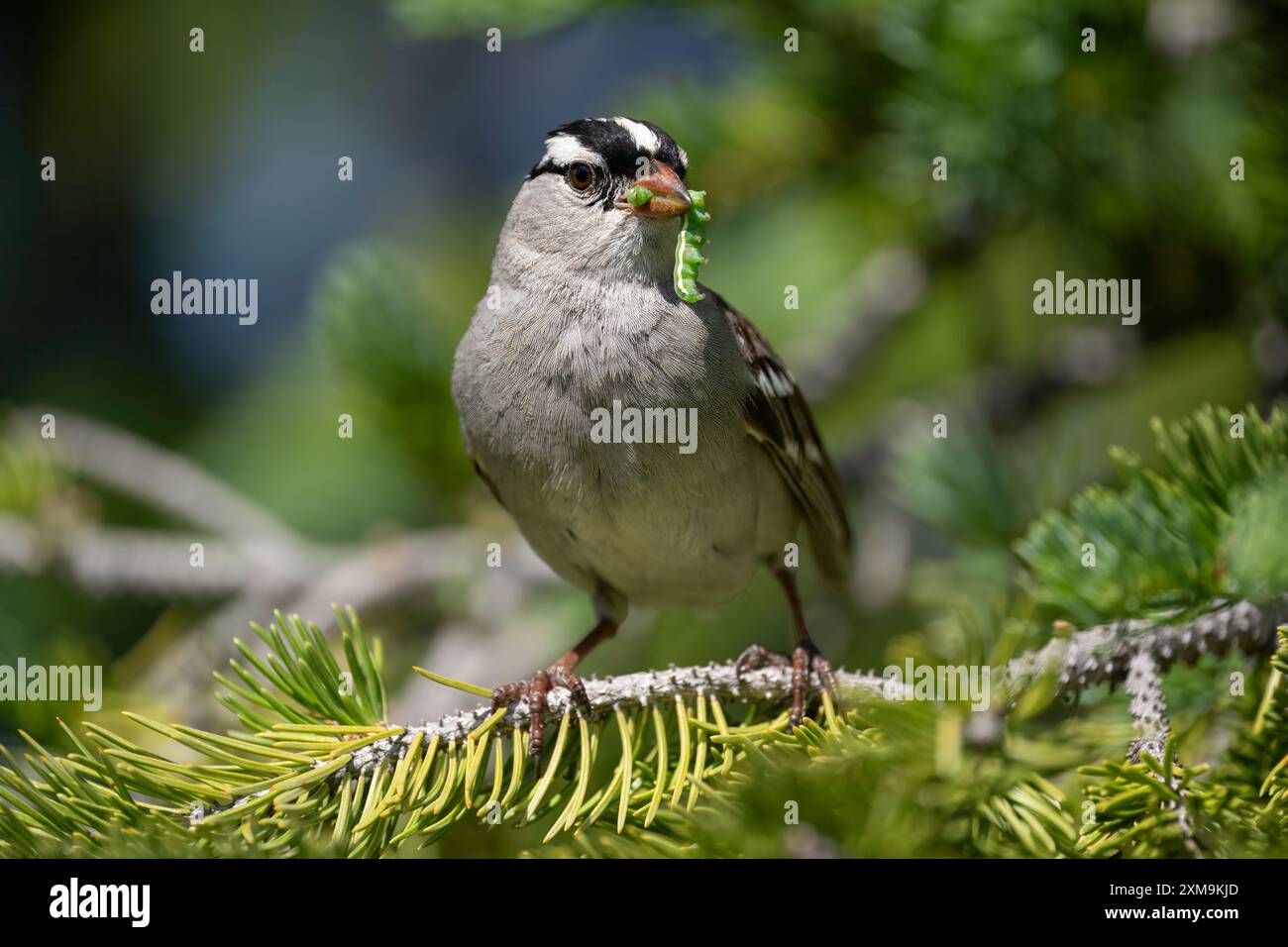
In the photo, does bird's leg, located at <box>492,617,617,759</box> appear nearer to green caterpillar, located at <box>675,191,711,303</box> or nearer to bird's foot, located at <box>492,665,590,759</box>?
bird's foot, located at <box>492,665,590,759</box>

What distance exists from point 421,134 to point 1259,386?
4242mm

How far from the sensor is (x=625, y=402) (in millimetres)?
2557

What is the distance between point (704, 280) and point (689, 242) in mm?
1199

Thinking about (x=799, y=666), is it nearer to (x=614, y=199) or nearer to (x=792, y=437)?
(x=792, y=437)

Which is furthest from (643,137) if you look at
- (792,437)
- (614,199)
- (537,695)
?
(537,695)

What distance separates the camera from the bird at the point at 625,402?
257 cm

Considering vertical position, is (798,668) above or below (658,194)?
below

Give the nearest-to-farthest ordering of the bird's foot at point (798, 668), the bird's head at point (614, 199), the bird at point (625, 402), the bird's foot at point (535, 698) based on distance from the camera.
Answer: the bird's foot at point (535, 698) < the bird's foot at point (798, 668) < the bird at point (625, 402) < the bird's head at point (614, 199)

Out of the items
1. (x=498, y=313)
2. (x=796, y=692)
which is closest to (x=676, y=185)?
(x=498, y=313)

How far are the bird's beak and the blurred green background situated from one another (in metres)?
0.48

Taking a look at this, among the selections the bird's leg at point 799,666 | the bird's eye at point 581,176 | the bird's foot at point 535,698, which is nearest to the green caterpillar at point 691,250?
the bird's eye at point 581,176

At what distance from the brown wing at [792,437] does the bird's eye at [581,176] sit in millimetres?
489

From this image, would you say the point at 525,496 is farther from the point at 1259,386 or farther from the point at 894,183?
the point at 1259,386

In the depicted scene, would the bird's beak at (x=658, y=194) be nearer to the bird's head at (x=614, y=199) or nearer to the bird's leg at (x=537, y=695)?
the bird's head at (x=614, y=199)
